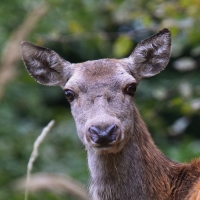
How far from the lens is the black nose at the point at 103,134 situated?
24.6 feet

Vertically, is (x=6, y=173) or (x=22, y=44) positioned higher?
(x=22, y=44)

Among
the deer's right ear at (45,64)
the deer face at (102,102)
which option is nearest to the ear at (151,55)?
the deer face at (102,102)

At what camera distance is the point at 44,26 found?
13.9m

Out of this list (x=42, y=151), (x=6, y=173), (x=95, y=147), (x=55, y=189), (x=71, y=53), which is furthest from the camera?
(x=71, y=53)

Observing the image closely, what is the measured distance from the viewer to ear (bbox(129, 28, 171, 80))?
874cm

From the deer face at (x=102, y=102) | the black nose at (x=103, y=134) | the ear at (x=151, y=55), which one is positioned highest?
the ear at (x=151, y=55)

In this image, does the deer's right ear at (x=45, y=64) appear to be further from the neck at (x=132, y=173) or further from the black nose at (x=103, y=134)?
the black nose at (x=103, y=134)

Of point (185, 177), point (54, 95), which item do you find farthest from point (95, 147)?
point (54, 95)

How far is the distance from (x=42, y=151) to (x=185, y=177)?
5.64 meters

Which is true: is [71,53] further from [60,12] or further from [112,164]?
[112,164]

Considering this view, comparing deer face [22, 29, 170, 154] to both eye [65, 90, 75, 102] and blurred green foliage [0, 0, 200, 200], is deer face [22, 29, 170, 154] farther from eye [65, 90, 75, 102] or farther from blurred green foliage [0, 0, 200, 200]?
blurred green foliage [0, 0, 200, 200]

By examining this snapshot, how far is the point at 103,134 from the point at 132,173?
75 centimetres

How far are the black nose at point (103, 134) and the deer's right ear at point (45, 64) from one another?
4.48ft

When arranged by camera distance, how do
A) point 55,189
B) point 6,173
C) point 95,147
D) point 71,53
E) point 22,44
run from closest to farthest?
point 55,189, point 95,147, point 22,44, point 6,173, point 71,53
